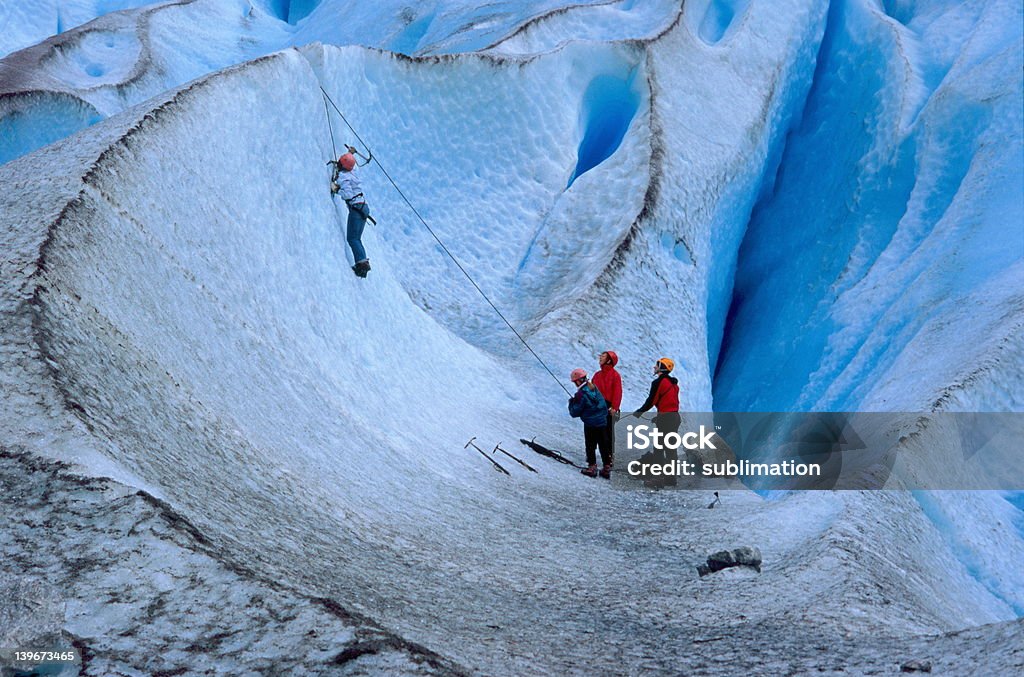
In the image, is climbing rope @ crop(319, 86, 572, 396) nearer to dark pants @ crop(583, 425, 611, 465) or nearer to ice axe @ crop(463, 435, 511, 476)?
dark pants @ crop(583, 425, 611, 465)

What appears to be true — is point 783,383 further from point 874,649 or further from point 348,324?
point 874,649

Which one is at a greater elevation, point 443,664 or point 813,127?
point 813,127

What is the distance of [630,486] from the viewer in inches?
387

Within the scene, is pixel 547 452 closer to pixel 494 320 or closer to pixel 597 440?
pixel 597 440

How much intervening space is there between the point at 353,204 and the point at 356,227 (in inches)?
10.5

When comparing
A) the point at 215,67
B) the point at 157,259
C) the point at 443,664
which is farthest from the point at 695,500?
the point at 215,67

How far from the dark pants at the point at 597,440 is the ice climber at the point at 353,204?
9.97 feet

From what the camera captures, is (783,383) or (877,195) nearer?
(783,383)

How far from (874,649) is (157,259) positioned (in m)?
5.20

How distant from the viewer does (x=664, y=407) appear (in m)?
10.0

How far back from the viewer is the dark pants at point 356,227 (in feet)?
33.4

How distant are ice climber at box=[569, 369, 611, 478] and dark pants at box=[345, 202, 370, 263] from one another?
277 centimetres

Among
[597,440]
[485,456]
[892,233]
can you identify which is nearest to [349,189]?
[485,456]

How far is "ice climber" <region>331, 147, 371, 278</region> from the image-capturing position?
10.2 m
